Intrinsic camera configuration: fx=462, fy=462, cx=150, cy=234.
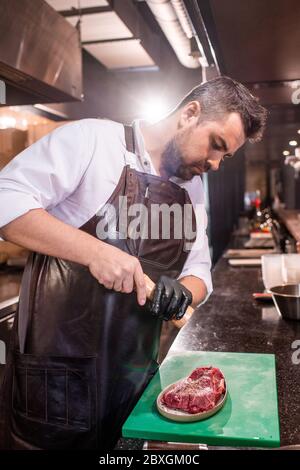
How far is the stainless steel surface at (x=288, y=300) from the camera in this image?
1943 mm

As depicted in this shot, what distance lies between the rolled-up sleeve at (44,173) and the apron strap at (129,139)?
0.16 meters

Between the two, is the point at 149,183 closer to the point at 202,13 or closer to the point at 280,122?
the point at 202,13

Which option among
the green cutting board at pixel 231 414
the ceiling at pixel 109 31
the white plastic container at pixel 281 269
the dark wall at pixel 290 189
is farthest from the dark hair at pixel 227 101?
the dark wall at pixel 290 189

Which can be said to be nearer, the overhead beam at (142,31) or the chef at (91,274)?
the chef at (91,274)

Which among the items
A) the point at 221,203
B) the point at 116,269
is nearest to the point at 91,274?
the point at 116,269

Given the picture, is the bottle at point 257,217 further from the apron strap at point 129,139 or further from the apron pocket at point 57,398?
the apron pocket at point 57,398

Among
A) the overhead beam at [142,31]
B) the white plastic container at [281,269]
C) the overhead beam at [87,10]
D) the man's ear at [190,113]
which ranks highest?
the overhead beam at [142,31]

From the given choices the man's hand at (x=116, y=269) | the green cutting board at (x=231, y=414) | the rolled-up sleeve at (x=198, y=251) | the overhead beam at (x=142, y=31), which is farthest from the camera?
the overhead beam at (x=142, y=31)

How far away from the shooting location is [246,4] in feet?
4.41

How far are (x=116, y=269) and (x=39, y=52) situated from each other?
1.55m

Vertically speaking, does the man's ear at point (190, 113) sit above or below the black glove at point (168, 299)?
above

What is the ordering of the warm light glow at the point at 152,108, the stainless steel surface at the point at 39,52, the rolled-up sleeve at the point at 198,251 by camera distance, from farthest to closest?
the warm light glow at the point at 152,108
the stainless steel surface at the point at 39,52
the rolled-up sleeve at the point at 198,251

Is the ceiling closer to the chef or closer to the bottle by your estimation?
the chef
